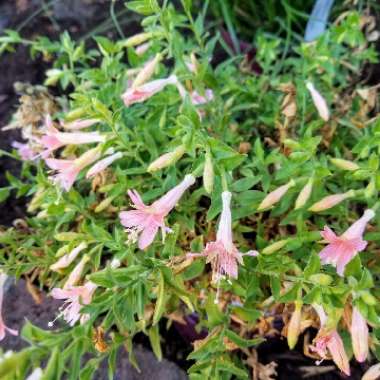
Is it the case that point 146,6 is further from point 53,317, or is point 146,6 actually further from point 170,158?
point 53,317

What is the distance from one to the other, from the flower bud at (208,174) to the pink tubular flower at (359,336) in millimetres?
356

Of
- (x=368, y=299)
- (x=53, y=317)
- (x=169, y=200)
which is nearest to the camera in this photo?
(x=368, y=299)

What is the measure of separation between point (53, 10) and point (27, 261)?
1583 millimetres

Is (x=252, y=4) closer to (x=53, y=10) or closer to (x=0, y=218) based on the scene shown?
(x=53, y=10)

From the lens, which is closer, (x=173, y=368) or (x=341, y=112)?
(x=173, y=368)

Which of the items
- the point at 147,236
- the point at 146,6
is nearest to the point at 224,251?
the point at 147,236

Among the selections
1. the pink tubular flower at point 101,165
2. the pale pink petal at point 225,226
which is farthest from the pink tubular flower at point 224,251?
the pink tubular flower at point 101,165

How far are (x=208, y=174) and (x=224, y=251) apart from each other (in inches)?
6.0

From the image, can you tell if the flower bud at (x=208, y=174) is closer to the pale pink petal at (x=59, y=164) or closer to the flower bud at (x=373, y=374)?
the pale pink petal at (x=59, y=164)

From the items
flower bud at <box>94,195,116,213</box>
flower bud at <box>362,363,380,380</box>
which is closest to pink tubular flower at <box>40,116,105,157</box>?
flower bud at <box>94,195,116,213</box>

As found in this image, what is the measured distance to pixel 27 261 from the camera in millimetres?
1463

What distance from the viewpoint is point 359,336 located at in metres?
1.03

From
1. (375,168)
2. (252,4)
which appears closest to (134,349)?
(375,168)

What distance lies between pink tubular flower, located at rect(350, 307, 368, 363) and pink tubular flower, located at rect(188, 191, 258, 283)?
222 mm
